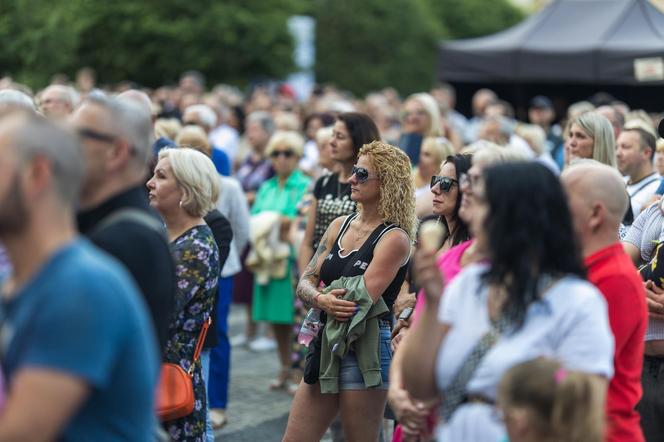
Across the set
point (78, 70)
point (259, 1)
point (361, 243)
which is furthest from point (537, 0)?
point (361, 243)

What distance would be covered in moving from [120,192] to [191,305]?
164 cm

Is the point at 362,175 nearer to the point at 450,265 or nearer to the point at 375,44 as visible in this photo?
the point at 450,265

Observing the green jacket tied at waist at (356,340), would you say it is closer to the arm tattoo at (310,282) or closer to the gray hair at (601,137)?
the arm tattoo at (310,282)

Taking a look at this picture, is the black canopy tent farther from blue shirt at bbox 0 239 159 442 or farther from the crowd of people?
blue shirt at bbox 0 239 159 442

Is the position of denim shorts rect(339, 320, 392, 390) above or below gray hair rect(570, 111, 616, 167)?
below

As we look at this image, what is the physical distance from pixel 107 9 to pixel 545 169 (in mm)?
26344

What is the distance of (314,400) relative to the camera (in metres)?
5.12

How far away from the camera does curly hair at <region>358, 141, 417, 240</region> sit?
17.3 feet

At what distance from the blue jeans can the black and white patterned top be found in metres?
0.78

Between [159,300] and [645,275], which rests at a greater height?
[159,300]

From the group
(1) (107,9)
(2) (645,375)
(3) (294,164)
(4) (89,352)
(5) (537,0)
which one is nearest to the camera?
(4) (89,352)

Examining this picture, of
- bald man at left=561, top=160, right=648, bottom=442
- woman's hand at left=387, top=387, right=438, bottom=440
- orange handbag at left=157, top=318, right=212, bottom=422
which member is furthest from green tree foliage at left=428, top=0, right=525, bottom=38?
woman's hand at left=387, top=387, right=438, bottom=440

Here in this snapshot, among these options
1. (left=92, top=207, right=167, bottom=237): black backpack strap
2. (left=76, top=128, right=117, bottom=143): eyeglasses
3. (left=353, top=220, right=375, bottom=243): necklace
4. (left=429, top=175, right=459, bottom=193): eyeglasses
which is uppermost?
(left=76, top=128, right=117, bottom=143): eyeglasses

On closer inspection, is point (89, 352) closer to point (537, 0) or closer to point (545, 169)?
point (545, 169)
